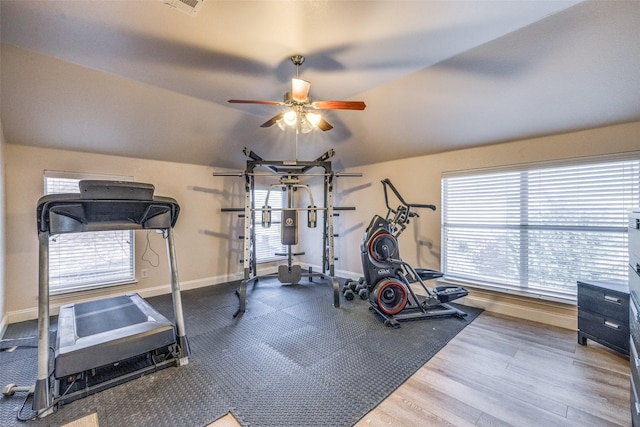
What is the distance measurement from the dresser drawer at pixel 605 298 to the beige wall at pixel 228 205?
0.51m

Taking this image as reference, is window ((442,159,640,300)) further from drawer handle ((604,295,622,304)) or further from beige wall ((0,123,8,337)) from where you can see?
beige wall ((0,123,8,337))

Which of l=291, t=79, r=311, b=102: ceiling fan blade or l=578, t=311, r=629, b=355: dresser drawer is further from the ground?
l=291, t=79, r=311, b=102: ceiling fan blade

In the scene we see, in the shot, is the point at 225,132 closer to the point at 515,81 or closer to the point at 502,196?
the point at 515,81

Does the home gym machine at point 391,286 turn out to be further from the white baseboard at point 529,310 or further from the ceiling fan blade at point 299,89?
the ceiling fan blade at point 299,89

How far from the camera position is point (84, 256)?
3607 mm

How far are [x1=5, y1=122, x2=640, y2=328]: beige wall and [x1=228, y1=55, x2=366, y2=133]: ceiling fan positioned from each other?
1.95 meters

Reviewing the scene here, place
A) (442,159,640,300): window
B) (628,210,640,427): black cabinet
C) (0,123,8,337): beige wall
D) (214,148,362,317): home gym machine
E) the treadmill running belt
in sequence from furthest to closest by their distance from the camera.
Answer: (214,148,362,317): home gym machine → (0,123,8,337): beige wall → (442,159,640,300): window → the treadmill running belt → (628,210,640,427): black cabinet

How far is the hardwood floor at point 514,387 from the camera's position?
166cm

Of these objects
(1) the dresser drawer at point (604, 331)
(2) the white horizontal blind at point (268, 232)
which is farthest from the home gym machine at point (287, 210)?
(1) the dresser drawer at point (604, 331)

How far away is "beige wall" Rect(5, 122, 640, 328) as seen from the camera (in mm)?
3102

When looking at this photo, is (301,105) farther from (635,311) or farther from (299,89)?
(635,311)

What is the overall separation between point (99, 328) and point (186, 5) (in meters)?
2.60

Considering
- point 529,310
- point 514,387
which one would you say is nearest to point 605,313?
point 529,310

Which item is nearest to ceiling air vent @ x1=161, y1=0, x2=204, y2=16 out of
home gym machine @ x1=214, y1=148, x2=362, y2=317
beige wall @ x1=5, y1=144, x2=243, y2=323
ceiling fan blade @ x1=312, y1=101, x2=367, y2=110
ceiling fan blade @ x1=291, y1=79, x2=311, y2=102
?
ceiling fan blade @ x1=291, y1=79, x2=311, y2=102
